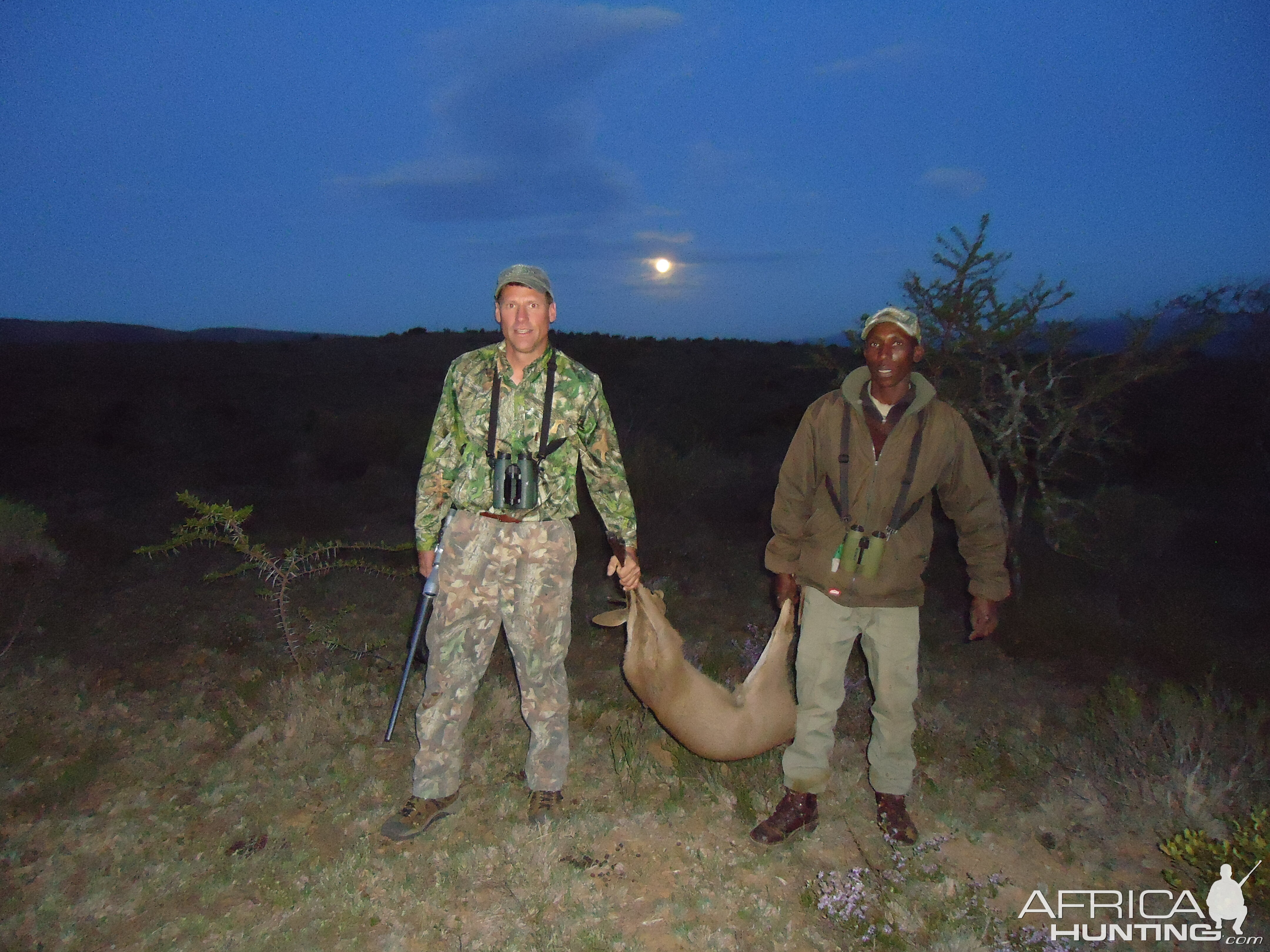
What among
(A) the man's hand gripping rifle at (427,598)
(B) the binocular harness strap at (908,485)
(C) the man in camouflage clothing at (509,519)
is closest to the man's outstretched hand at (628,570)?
(C) the man in camouflage clothing at (509,519)

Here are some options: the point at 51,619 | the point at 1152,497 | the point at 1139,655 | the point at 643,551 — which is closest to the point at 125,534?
the point at 51,619

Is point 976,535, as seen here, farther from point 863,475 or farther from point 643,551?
point 643,551

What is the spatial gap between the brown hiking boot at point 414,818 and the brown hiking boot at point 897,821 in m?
1.87

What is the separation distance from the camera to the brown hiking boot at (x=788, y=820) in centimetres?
304

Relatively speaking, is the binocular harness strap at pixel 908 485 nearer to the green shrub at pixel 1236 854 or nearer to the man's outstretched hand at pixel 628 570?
the man's outstretched hand at pixel 628 570

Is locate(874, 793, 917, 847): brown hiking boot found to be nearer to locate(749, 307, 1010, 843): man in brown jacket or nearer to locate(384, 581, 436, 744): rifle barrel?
locate(749, 307, 1010, 843): man in brown jacket

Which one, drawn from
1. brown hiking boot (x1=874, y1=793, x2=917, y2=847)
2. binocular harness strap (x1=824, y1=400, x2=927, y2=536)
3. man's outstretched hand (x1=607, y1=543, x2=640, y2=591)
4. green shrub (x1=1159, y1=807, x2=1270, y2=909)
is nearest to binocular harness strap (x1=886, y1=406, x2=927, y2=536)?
binocular harness strap (x1=824, y1=400, x2=927, y2=536)

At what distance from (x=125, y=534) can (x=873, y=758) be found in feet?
27.0

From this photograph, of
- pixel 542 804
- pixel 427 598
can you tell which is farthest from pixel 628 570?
pixel 542 804

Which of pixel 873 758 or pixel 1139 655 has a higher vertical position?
pixel 873 758

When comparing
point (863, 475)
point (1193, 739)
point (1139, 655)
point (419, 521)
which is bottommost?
point (1139, 655)

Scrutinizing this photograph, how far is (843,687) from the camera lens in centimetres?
301

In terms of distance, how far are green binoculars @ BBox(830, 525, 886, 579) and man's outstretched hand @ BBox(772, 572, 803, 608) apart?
260mm

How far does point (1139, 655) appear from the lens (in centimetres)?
567
